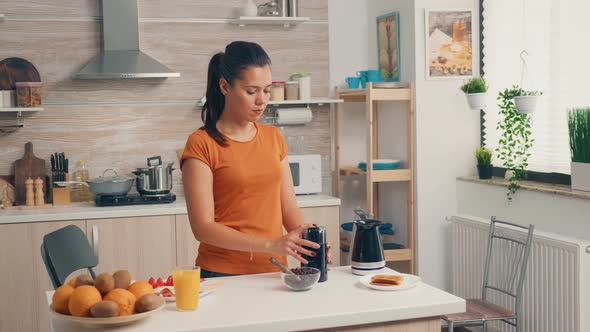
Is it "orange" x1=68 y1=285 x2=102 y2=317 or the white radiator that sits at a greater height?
"orange" x1=68 y1=285 x2=102 y2=317

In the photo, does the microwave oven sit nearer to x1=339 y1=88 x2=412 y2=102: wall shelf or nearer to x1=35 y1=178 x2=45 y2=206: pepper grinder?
x1=339 y1=88 x2=412 y2=102: wall shelf

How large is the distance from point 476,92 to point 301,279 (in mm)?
2357

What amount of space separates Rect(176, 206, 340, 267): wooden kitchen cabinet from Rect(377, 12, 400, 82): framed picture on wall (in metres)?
0.94

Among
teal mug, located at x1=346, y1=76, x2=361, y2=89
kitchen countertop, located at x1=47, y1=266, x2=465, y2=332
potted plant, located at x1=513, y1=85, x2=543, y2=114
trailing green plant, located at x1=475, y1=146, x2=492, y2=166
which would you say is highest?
teal mug, located at x1=346, y1=76, x2=361, y2=89

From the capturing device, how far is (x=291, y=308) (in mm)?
2043

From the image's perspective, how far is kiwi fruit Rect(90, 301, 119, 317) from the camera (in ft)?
6.06

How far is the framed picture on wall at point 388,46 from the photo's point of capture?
15.3ft

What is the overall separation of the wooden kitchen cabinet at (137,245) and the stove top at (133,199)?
140 mm

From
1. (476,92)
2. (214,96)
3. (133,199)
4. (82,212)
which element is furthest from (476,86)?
(82,212)

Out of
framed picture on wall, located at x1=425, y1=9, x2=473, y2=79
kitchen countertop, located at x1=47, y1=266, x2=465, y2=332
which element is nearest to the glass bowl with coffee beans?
kitchen countertop, located at x1=47, y1=266, x2=465, y2=332

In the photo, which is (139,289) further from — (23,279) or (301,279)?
(23,279)

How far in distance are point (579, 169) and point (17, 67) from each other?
317cm

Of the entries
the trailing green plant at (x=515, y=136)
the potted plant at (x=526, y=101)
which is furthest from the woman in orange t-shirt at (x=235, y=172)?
the trailing green plant at (x=515, y=136)

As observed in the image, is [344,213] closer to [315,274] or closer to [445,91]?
[445,91]
